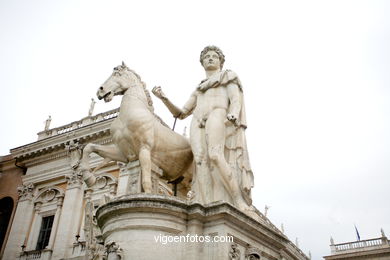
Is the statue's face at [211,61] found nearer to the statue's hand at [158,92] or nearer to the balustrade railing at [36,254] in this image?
the statue's hand at [158,92]

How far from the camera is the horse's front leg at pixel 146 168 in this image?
5.95 meters

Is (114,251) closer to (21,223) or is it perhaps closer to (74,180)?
(74,180)

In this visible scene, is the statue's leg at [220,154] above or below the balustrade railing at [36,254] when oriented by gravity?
below

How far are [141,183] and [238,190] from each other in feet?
4.51

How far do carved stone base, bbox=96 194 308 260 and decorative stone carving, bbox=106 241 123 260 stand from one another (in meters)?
0.02

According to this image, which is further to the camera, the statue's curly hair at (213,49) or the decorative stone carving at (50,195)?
the decorative stone carving at (50,195)

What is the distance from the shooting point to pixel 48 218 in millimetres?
25484

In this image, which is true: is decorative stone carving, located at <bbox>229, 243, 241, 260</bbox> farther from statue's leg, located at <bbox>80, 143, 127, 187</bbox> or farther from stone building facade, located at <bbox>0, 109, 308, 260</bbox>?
stone building facade, located at <bbox>0, 109, 308, 260</bbox>

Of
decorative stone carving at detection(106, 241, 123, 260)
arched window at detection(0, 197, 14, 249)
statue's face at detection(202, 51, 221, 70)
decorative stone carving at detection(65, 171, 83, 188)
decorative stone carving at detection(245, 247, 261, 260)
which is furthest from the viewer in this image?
arched window at detection(0, 197, 14, 249)

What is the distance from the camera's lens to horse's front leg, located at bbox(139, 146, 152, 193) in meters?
5.95

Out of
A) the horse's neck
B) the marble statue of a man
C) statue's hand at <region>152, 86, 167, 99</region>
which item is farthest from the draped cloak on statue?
the horse's neck

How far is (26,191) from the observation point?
1057 inches

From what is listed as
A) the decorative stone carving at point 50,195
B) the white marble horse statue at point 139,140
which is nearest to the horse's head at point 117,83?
the white marble horse statue at point 139,140

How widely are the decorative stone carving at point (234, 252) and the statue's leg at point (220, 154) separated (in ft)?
2.37
